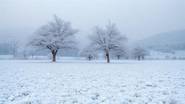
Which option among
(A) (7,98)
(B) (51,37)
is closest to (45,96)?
(A) (7,98)

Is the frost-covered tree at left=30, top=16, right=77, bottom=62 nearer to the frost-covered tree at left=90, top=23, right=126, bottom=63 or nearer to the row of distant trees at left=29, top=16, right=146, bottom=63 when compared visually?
the row of distant trees at left=29, top=16, right=146, bottom=63

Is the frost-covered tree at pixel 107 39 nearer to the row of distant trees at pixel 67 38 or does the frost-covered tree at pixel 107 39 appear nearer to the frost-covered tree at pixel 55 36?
the row of distant trees at pixel 67 38

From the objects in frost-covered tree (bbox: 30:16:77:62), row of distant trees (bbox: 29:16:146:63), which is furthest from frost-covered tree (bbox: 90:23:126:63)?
frost-covered tree (bbox: 30:16:77:62)

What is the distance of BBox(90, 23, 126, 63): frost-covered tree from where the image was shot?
39.8m

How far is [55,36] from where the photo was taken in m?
38.8

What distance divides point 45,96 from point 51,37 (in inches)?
1242

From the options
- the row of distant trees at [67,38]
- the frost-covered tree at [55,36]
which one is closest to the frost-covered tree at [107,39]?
the row of distant trees at [67,38]

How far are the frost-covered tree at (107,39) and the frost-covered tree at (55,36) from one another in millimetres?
5047

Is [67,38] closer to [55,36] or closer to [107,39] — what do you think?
[55,36]

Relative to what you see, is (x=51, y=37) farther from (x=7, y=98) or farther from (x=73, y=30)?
(x=7, y=98)

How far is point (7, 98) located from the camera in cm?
667

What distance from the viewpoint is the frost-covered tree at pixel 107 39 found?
131 feet

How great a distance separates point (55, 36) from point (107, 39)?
37.9 feet

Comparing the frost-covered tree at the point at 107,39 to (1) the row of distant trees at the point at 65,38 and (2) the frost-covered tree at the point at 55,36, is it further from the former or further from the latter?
(2) the frost-covered tree at the point at 55,36
